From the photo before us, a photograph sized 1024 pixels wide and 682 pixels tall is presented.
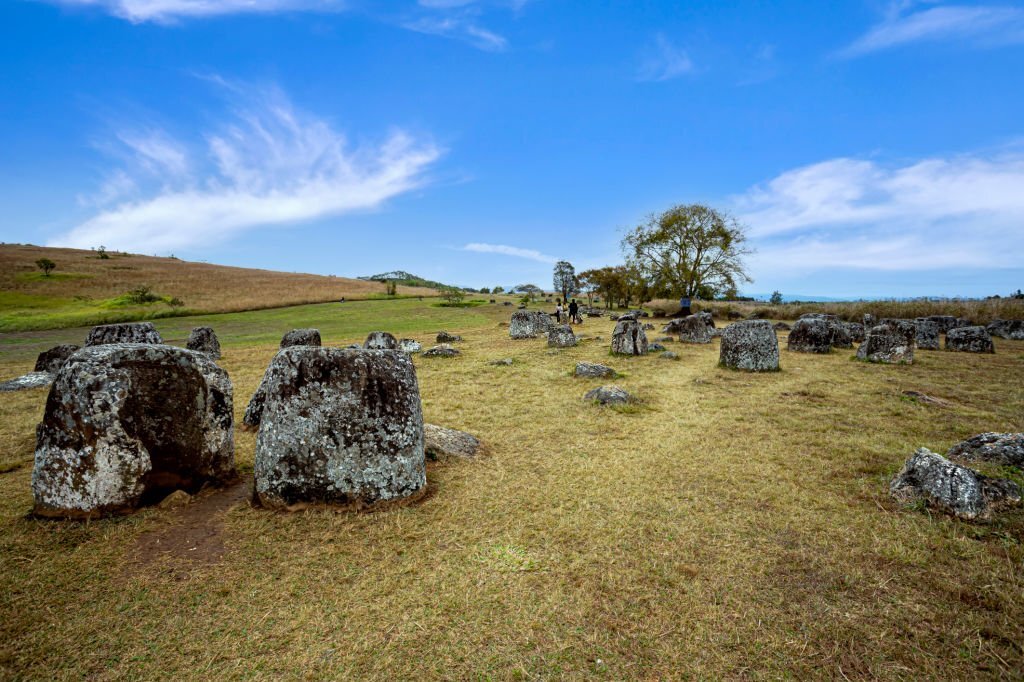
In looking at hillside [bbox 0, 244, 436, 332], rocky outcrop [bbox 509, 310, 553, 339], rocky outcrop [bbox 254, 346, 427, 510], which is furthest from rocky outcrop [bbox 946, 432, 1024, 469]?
hillside [bbox 0, 244, 436, 332]

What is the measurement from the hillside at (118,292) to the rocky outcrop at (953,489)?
4415 cm

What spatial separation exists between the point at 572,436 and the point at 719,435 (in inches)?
99.1

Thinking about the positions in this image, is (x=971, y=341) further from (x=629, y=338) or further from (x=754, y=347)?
(x=629, y=338)

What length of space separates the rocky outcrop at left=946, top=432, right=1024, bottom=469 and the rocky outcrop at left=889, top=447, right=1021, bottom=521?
1.37 m

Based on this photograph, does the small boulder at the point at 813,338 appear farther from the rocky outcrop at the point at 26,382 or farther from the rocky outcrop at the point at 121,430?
the rocky outcrop at the point at 26,382

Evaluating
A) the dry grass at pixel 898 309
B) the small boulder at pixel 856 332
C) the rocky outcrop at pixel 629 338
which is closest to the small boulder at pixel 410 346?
the rocky outcrop at pixel 629 338

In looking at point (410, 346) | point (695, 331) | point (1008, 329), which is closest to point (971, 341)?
point (1008, 329)

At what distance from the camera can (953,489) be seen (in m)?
4.68

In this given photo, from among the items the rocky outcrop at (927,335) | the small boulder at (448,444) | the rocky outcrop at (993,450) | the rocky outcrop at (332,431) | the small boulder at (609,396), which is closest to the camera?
the rocky outcrop at (332,431)

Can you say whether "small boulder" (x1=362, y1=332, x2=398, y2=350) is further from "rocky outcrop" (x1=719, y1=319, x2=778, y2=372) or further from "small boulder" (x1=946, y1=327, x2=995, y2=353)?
"small boulder" (x1=946, y1=327, x2=995, y2=353)

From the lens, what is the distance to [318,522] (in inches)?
190

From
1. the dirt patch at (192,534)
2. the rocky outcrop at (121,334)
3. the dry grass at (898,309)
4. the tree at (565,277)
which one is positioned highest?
the tree at (565,277)

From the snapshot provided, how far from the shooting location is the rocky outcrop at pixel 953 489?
4.50 meters

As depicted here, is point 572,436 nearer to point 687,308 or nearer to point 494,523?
point 494,523
